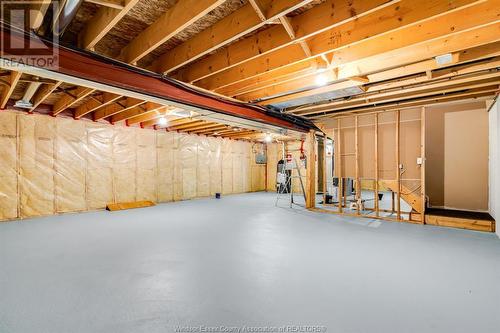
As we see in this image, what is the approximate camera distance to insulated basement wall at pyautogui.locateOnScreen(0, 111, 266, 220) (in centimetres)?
506

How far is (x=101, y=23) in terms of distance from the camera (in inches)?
83.9

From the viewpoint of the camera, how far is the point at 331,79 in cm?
324

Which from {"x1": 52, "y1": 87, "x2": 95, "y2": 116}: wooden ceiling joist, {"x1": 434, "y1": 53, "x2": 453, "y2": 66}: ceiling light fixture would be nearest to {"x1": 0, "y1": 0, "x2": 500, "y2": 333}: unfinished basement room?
{"x1": 434, "y1": 53, "x2": 453, "y2": 66}: ceiling light fixture

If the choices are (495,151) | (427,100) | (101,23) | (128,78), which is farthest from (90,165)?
(495,151)

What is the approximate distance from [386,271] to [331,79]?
2.43 meters

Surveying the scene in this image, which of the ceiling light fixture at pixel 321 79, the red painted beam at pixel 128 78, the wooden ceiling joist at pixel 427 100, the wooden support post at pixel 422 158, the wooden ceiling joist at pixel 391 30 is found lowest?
the wooden support post at pixel 422 158

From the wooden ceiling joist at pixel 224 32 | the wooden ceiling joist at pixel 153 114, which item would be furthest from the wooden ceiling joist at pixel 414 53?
the wooden ceiling joist at pixel 153 114

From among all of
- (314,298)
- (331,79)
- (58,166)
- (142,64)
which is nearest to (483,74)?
(331,79)

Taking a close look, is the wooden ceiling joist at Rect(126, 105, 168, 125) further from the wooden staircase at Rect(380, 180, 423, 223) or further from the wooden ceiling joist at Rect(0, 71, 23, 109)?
the wooden staircase at Rect(380, 180, 423, 223)

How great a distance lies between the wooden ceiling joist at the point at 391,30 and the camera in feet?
6.73

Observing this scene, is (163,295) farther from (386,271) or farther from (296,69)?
(296,69)

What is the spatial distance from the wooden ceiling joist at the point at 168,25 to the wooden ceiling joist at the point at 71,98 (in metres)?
1.46

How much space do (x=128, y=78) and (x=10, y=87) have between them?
2.32m

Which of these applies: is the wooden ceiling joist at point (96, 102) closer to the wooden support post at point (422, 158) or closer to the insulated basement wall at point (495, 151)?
the wooden support post at point (422, 158)
